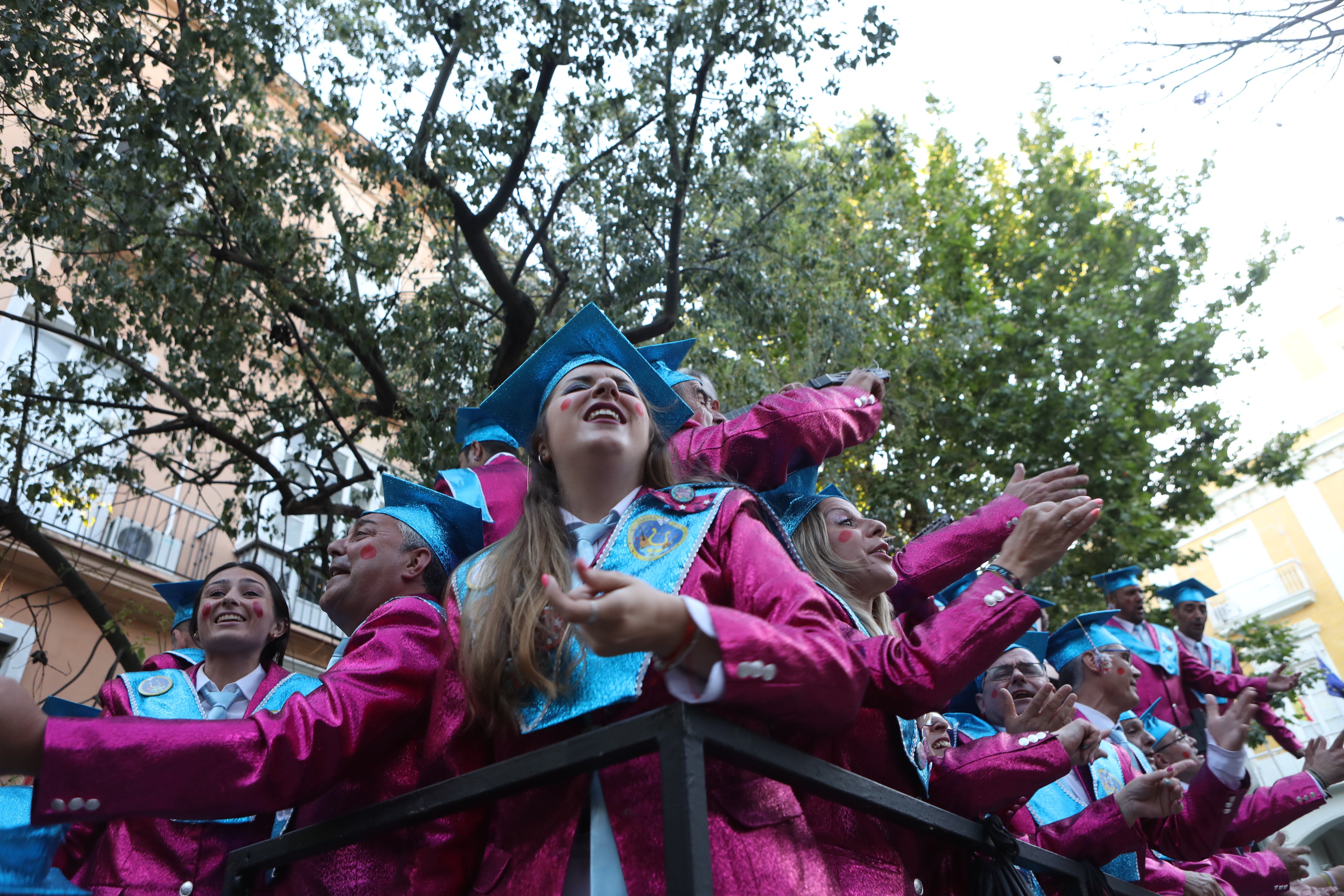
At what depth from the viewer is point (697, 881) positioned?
143cm

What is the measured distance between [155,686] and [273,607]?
2.22 feet

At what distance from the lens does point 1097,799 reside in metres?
3.71

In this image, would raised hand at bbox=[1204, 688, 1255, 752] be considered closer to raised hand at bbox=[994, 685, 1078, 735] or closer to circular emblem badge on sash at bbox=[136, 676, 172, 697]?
raised hand at bbox=[994, 685, 1078, 735]

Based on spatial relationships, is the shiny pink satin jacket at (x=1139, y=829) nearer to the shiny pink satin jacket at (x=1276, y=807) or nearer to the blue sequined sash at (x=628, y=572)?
the shiny pink satin jacket at (x=1276, y=807)

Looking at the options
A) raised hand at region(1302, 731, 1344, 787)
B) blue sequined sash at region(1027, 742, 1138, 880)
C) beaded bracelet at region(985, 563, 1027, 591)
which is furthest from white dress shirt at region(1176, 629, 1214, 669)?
beaded bracelet at region(985, 563, 1027, 591)

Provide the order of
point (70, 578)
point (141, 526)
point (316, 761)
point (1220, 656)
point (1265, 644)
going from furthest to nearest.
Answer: point (1265, 644), point (141, 526), point (1220, 656), point (70, 578), point (316, 761)

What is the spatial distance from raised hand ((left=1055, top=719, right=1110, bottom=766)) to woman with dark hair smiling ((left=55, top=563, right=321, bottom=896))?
169 centimetres

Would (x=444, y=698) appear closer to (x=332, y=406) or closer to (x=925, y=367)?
(x=332, y=406)

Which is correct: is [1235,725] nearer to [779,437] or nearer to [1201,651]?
[779,437]

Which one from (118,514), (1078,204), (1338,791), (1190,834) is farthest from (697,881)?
(1338,791)

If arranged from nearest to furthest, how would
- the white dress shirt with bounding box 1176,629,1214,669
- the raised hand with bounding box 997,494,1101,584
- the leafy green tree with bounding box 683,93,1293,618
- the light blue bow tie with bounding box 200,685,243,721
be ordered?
the raised hand with bounding box 997,494,1101,584
the light blue bow tie with bounding box 200,685,243,721
the white dress shirt with bounding box 1176,629,1214,669
the leafy green tree with bounding box 683,93,1293,618

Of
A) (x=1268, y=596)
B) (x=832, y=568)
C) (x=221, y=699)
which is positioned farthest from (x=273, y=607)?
(x=1268, y=596)

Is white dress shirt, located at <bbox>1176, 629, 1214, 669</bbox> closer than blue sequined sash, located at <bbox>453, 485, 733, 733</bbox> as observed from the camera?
No

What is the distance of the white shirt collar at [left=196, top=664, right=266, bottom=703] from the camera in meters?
3.37
